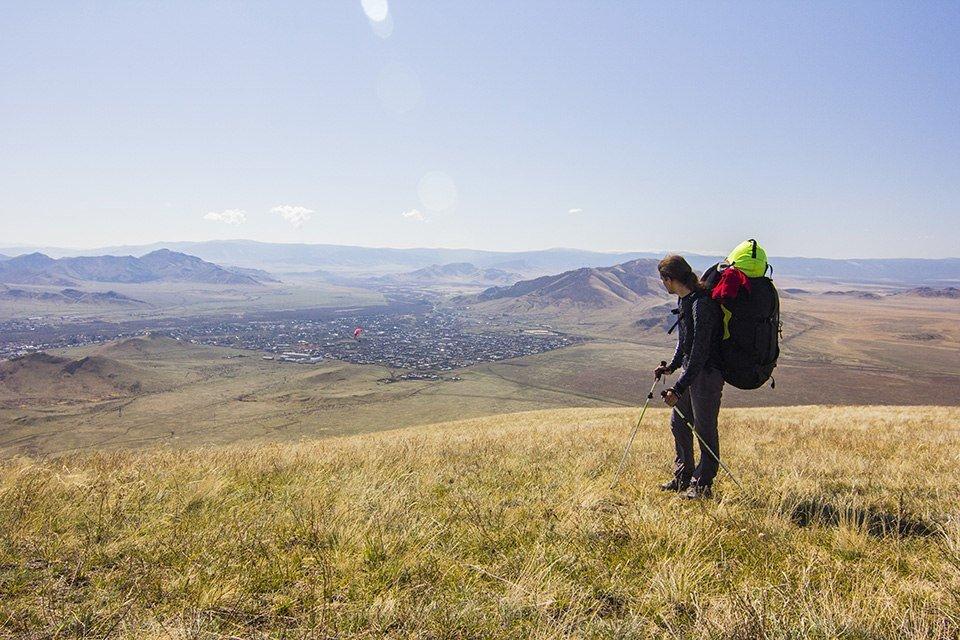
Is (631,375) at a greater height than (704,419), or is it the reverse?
(704,419)

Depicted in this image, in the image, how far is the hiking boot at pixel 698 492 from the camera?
4.67 metres

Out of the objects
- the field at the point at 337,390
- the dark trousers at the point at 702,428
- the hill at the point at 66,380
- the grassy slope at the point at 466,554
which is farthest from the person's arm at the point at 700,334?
the hill at the point at 66,380

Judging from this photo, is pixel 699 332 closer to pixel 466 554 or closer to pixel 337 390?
pixel 466 554

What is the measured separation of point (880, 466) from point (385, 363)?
103 metres

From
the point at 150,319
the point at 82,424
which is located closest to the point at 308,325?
the point at 150,319

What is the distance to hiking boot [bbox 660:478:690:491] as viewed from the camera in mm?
5145

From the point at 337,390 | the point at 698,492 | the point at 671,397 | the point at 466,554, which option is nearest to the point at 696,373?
the point at 671,397

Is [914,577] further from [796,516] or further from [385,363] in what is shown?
[385,363]

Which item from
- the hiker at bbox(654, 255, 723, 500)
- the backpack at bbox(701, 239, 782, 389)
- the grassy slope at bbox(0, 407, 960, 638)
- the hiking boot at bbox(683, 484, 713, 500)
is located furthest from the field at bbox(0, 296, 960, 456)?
the backpack at bbox(701, 239, 782, 389)

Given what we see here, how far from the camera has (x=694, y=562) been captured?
2945 mm

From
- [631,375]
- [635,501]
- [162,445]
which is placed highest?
[635,501]

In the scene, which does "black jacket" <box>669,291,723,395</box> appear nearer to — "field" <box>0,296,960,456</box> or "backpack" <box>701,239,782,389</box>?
"backpack" <box>701,239,782,389</box>

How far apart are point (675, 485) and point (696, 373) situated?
1.41 metres

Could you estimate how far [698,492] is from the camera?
4.81 metres
